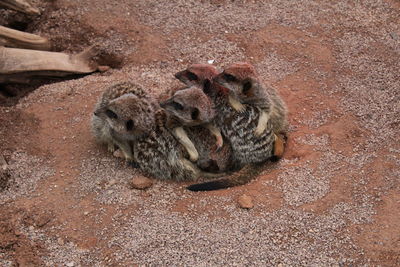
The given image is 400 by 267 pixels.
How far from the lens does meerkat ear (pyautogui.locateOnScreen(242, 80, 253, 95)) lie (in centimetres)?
419

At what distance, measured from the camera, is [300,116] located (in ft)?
16.0

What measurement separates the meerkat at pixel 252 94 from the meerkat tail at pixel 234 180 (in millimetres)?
325

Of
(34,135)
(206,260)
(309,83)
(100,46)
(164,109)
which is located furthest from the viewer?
(100,46)

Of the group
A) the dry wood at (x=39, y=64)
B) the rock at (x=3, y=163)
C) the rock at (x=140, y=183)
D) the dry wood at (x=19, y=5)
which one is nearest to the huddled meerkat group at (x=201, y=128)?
the rock at (x=140, y=183)

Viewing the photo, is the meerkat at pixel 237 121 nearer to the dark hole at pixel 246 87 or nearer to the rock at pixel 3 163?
the dark hole at pixel 246 87

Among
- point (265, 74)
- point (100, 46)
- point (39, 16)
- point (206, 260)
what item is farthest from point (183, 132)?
point (39, 16)

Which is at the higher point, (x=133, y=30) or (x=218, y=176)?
(x=133, y=30)

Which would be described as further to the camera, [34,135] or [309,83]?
[309,83]

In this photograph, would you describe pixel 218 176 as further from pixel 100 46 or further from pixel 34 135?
pixel 100 46

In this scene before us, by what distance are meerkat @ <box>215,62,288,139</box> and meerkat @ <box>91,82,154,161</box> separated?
0.73 m

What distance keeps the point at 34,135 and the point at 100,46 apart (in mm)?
1580

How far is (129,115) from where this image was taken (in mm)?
4094

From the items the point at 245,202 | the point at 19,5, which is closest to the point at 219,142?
the point at 245,202

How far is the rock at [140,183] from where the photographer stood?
4.09 metres
